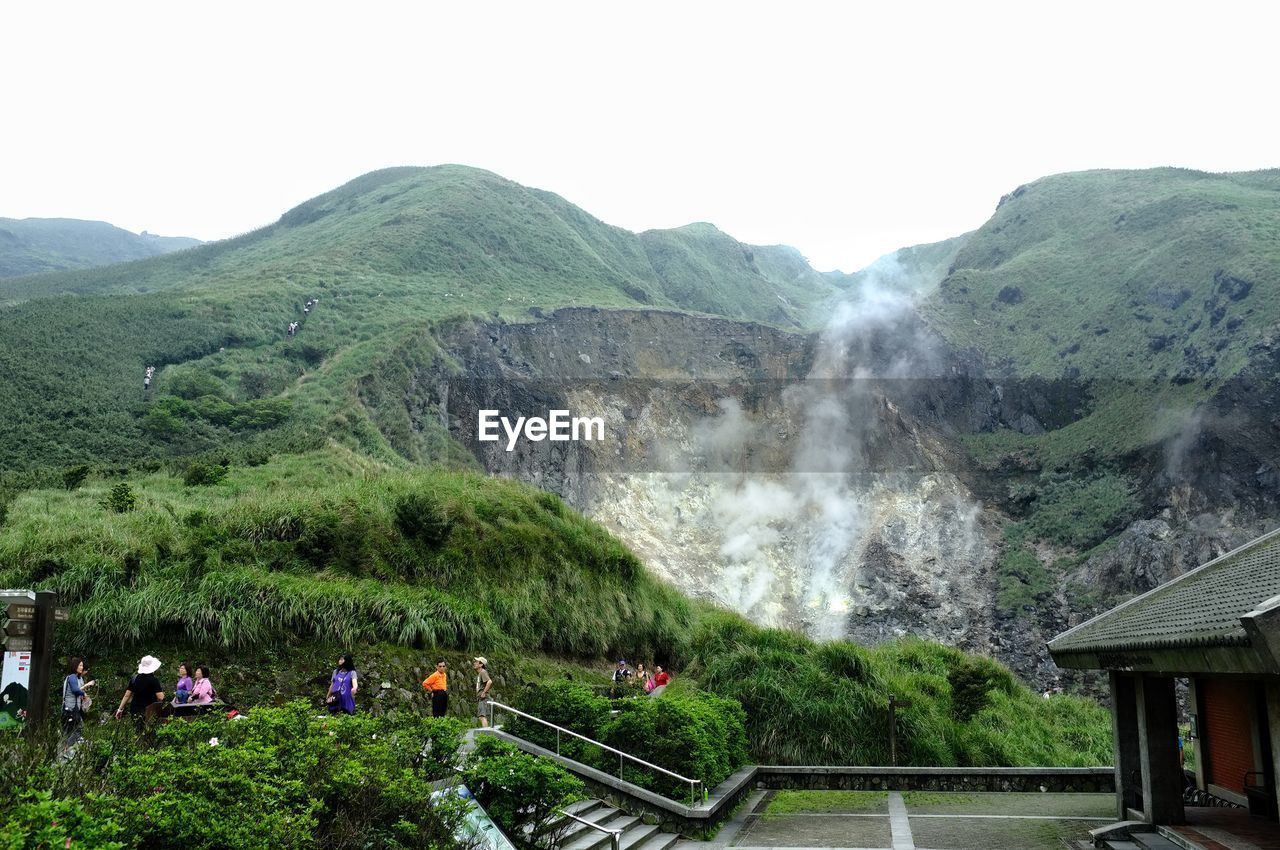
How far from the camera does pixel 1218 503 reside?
55.2 m

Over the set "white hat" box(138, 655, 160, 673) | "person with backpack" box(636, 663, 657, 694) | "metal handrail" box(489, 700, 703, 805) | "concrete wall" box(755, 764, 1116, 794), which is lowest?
"concrete wall" box(755, 764, 1116, 794)

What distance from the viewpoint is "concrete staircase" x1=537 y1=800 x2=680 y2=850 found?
423 inches

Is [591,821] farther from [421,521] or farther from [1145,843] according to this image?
[421,521]

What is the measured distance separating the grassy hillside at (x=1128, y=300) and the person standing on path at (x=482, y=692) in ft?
188

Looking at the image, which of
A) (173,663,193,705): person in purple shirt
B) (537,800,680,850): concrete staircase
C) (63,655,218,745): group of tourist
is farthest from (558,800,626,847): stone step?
(173,663,193,705): person in purple shirt

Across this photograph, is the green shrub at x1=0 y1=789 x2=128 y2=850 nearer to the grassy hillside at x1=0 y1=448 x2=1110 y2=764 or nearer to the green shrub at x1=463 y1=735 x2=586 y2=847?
the green shrub at x1=463 y1=735 x2=586 y2=847

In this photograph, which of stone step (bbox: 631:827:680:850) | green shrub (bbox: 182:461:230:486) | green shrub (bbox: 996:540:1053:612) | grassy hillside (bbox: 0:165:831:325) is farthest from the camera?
grassy hillside (bbox: 0:165:831:325)

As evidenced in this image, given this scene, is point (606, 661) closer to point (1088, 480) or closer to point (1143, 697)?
point (1143, 697)

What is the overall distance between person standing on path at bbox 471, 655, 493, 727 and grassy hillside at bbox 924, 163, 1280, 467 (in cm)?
5742

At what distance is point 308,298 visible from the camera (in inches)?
2569

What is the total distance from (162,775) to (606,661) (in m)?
15.7

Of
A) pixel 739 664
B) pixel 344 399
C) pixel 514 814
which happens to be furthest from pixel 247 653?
pixel 344 399

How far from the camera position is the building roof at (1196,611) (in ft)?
25.6

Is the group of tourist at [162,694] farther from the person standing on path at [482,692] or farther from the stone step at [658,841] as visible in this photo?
the stone step at [658,841]
